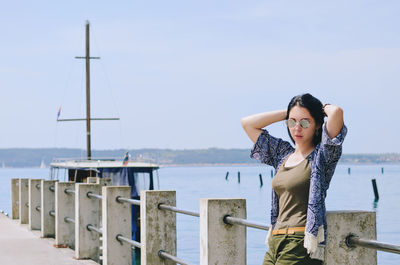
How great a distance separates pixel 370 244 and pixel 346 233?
0.18 m

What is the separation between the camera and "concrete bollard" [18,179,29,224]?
15.1 m

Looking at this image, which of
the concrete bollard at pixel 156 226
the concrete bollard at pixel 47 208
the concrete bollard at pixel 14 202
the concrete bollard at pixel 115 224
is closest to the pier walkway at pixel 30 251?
the concrete bollard at pixel 47 208

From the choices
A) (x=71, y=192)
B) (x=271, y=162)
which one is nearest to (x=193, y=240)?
(x=71, y=192)

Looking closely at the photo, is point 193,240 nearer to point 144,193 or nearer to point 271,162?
point 144,193

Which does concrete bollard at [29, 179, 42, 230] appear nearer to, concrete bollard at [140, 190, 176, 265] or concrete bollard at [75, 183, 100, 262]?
concrete bollard at [75, 183, 100, 262]

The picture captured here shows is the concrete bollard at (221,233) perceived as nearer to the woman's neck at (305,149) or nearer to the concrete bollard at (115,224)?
the woman's neck at (305,149)

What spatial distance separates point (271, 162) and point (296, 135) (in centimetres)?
39

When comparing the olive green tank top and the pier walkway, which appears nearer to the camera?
the olive green tank top

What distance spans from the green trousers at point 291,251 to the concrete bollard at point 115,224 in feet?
15.2

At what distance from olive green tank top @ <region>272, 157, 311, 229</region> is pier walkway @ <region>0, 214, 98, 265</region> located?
18.7ft

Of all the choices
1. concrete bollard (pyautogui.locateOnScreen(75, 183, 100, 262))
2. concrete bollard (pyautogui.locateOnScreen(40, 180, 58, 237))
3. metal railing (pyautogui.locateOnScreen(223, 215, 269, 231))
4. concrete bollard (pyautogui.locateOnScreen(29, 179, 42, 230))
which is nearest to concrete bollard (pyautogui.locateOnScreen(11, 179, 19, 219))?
concrete bollard (pyautogui.locateOnScreen(29, 179, 42, 230))

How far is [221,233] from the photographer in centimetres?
528

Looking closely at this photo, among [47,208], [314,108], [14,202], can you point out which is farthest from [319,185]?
[14,202]

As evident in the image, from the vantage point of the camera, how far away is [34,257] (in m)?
9.41
